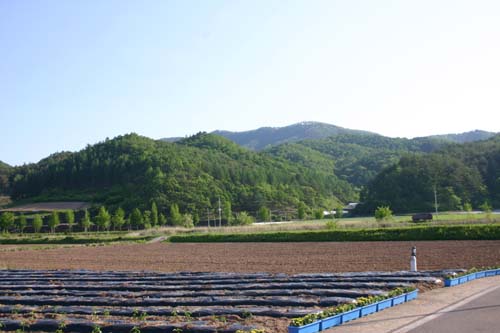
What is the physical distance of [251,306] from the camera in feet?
45.7

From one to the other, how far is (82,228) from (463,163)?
271ft

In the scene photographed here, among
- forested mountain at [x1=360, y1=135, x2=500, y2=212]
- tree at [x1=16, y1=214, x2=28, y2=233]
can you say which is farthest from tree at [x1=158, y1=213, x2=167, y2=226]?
forested mountain at [x1=360, y1=135, x2=500, y2=212]

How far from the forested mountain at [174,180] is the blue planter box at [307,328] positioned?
101 m

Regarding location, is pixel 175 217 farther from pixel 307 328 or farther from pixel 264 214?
pixel 307 328

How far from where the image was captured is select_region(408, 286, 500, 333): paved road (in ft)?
34.0

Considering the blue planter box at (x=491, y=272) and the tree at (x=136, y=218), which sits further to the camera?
the tree at (x=136, y=218)

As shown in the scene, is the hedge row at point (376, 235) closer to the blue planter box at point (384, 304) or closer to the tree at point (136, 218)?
the blue planter box at point (384, 304)

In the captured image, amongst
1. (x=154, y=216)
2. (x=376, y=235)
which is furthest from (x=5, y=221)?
(x=376, y=235)

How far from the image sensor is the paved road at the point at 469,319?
10.4 meters

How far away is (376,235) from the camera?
46.5 m

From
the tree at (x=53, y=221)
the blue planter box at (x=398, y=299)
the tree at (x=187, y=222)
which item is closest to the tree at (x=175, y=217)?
the tree at (x=187, y=222)

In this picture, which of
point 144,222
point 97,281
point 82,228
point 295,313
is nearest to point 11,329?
point 295,313

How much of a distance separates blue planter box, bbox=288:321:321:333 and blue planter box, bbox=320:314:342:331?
0.56ft

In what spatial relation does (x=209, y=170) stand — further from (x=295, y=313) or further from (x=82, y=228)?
(x=295, y=313)
